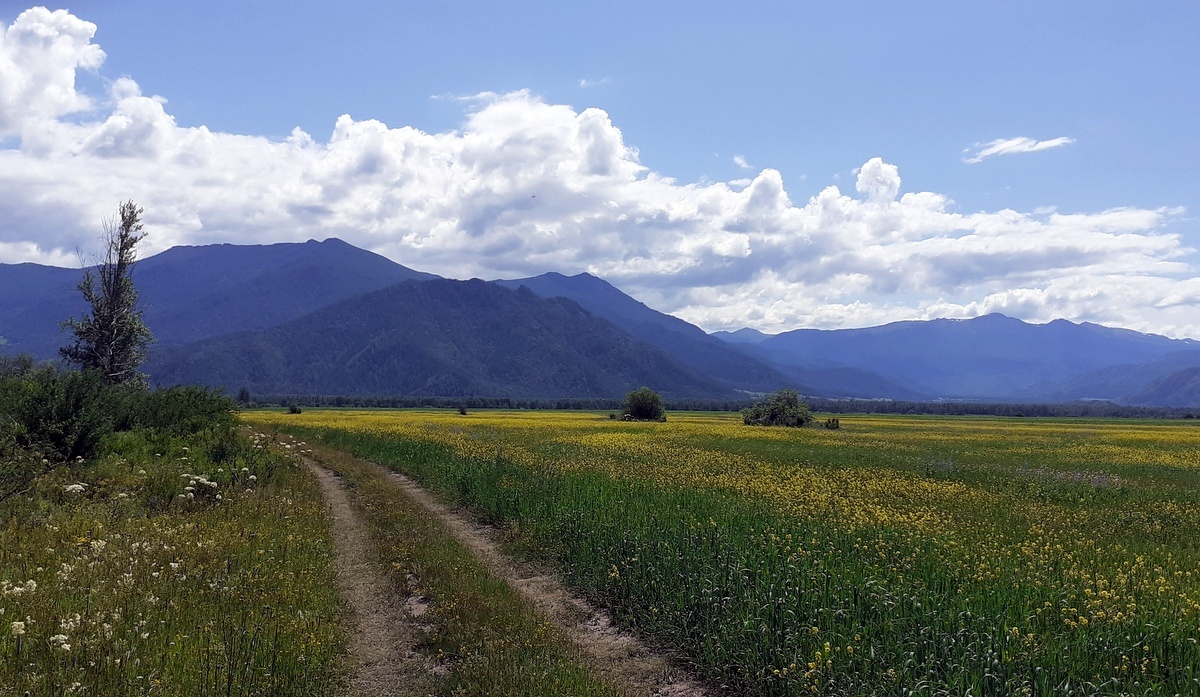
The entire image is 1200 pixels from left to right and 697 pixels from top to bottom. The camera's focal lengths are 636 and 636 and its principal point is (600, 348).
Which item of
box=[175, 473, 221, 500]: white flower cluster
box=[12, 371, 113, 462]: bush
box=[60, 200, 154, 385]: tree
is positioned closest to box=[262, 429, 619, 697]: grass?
box=[175, 473, 221, 500]: white flower cluster

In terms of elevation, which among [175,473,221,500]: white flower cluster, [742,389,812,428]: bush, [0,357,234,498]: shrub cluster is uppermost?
[0,357,234,498]: shrub cluster

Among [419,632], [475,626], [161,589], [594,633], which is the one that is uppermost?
[161,589]

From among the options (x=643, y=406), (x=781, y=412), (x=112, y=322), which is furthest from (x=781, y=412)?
(x=112, y=322)

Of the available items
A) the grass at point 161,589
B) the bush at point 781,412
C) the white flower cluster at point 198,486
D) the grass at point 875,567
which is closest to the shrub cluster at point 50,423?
the grass at point 161,589

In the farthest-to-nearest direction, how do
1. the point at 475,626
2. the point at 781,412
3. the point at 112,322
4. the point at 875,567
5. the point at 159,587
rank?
the point at 781,412 < the point at 112,322 < the point at 875,567 < the point at 159,587 < the point at 475,626

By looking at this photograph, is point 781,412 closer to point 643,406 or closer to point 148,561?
point 643,406

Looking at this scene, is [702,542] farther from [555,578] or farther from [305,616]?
[305,616]

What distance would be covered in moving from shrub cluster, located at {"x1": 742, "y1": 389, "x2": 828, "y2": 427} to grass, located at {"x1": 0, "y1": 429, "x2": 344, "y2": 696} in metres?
58.9

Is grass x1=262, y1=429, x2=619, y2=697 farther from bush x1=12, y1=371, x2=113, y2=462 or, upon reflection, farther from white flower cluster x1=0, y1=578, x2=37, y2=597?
bush x1=12, y1=371, x2=113, y2=462

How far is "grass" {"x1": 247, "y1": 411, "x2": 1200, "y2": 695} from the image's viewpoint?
6715 mm

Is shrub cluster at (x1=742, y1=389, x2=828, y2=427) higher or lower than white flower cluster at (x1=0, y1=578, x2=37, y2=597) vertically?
lower

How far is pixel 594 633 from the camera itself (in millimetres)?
8820

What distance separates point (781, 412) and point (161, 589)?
6543 cm

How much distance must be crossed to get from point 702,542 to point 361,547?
693 cm
